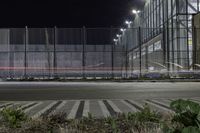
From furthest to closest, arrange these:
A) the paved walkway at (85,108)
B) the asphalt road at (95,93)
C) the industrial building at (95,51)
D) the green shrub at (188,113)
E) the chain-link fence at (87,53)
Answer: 1. the industrial building at (95,51)
2. the chain-link fence at (87,53)
3. the asphalt road at (95,93)
4. the paved walkway at (85,108)
5. the green shrub at (188,113)

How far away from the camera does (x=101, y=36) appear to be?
50.1 meters

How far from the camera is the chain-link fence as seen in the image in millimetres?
46750

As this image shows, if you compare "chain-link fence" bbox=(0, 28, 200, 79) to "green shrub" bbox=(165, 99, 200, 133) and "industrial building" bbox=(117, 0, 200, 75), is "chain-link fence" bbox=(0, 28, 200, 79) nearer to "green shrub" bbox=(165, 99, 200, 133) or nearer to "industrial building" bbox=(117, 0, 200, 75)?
"industrial building" bbox=(117, 0, 200, 75)

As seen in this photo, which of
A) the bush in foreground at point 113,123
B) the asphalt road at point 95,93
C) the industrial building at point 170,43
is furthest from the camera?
the industrial building at point 170,43

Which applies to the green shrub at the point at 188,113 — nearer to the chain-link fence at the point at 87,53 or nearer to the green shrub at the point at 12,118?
the green shrub at the point at 12,118

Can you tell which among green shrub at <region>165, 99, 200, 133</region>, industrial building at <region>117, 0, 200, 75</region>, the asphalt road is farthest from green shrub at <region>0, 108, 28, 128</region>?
industrial building at <region>117, 0, 200, 75</region>

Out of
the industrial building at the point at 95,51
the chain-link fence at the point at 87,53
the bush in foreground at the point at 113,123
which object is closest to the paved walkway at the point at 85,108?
the bush in foreground at the point at 113,123

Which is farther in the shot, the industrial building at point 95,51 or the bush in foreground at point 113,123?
the industrial building at point 95,51

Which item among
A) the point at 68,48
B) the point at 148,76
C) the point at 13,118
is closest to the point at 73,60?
the point at 68,48

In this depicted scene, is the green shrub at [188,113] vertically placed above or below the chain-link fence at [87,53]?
below

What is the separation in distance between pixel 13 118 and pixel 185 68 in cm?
3902

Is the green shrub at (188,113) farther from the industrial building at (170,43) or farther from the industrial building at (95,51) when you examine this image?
the industrial building at (95,51)

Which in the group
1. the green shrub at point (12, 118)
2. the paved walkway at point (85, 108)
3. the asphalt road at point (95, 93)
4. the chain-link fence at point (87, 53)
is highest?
the chain-link fence at point (87, 53)

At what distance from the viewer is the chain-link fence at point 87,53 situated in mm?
46750
